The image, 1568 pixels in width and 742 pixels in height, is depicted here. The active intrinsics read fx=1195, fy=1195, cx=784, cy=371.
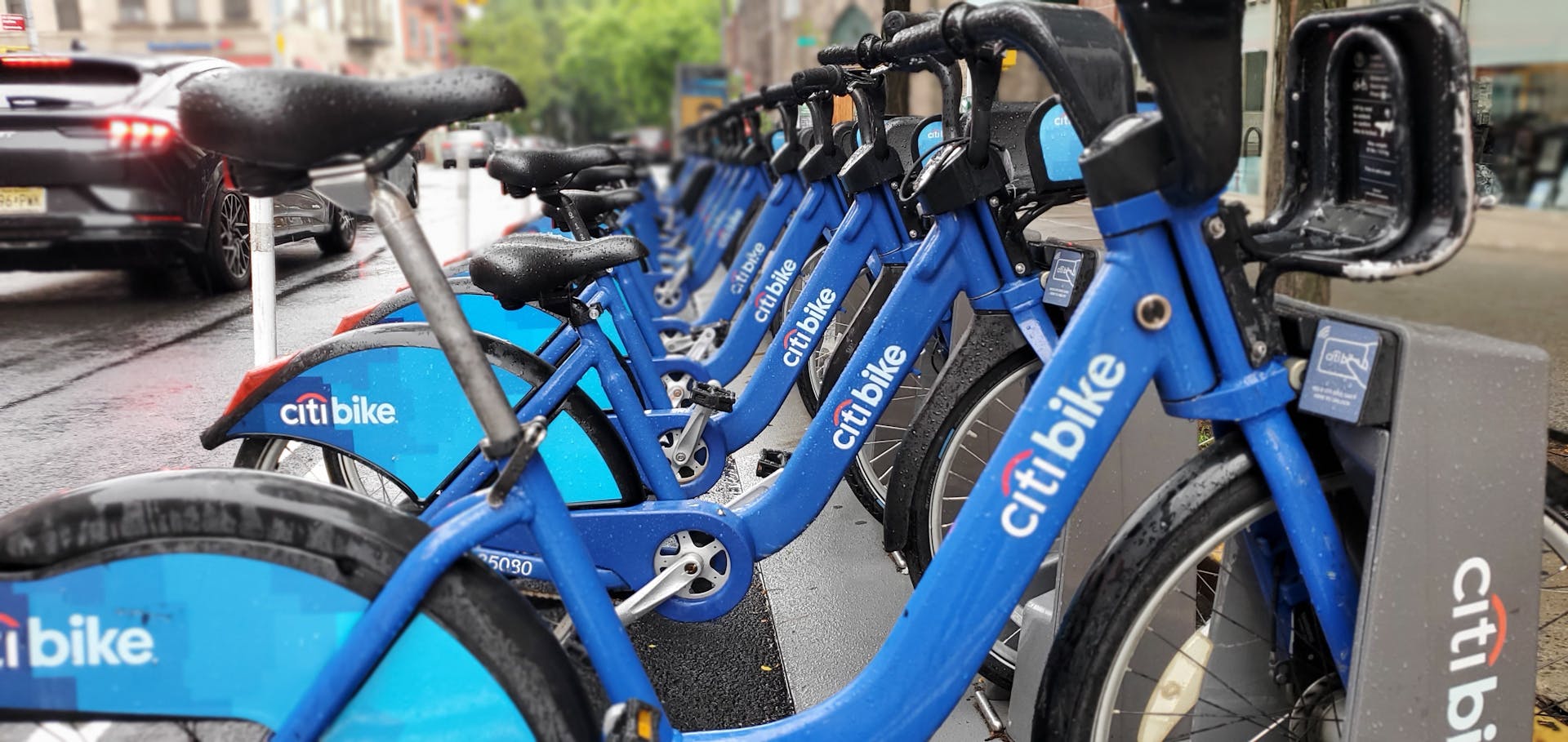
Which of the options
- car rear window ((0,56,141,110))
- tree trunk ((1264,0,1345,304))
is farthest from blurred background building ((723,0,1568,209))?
car rear window ((0,56,141,110))

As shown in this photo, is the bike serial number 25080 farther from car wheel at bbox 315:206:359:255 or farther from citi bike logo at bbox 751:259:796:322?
citi bike logo at bbox 751:259:796:322

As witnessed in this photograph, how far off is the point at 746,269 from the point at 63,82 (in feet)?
11.8

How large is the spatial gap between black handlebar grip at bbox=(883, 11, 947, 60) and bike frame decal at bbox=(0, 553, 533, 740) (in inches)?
55.9

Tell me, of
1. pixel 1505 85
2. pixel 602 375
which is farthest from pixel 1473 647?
pixel 1505 85

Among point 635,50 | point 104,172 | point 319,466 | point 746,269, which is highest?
point 635,50

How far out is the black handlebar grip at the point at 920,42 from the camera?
2283mm

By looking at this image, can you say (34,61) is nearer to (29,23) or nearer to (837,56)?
(29,23)

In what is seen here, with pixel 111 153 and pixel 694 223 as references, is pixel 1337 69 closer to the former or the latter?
pixel 111 153

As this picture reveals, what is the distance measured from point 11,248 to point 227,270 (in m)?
0.47

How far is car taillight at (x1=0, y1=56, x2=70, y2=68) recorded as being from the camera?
8.72 ft

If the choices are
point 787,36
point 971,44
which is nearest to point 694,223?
point 971,44

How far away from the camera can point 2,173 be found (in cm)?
264

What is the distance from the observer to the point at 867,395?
9.45 ft

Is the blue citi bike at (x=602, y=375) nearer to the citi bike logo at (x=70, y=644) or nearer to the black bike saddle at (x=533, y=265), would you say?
the black bike saddle at (x=533, y=265)
